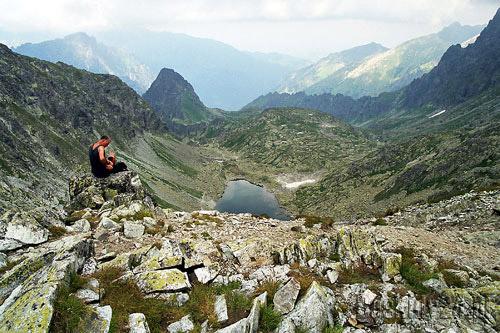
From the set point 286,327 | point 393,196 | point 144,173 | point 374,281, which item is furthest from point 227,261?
point 144,173

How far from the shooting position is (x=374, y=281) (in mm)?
17906

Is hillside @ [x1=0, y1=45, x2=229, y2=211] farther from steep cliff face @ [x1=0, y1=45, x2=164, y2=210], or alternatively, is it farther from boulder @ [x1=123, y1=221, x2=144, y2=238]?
boulder @ [x1=123, y1=221, x2=144, y2=238]

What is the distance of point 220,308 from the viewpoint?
50.8ft

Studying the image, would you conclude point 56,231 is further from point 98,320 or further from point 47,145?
point 47,145

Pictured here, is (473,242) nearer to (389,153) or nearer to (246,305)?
(246,305)

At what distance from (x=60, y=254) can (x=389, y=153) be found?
168919mm

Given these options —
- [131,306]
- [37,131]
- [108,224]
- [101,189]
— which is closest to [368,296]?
[131,306]

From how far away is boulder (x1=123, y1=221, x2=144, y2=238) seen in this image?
22906mm

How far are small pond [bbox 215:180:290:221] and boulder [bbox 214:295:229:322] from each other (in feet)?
426

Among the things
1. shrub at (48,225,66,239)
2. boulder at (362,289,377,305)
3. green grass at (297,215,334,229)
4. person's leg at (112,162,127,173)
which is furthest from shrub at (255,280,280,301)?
person's leg at (112,162,127,173)

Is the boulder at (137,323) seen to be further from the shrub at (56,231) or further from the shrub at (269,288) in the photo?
the shrub at (56,231)

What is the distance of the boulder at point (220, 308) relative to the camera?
15047mm

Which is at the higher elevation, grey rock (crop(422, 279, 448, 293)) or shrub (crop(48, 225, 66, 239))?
shrub (crop(48, 225, 66, 239))

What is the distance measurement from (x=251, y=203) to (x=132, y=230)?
149 m
